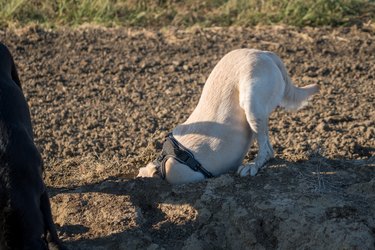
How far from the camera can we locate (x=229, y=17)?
11.1 meters

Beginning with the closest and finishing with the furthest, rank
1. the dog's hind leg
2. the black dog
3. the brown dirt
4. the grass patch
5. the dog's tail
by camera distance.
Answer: the black dog
the brown dirt
the dog's hind leg
the dog's tail
the grass patch

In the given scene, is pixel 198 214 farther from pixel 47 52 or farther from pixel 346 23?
pixel 346 23

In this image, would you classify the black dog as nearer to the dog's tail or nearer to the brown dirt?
the brown dirt

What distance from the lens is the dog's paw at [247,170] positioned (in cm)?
607

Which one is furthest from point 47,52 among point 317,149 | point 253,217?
point 253,217

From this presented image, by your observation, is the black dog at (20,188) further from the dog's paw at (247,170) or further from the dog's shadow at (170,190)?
the dog's paw at (247,170)

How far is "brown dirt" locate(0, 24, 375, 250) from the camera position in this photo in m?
5.68

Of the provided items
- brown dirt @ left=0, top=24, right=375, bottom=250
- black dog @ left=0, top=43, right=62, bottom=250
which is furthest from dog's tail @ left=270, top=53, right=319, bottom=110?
black dog @ left=0, top=43, right=62, bottom=250

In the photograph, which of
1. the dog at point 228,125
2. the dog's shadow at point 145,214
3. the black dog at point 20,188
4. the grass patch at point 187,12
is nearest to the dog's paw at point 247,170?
the dog at point 228,125

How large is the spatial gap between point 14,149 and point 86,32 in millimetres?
5469

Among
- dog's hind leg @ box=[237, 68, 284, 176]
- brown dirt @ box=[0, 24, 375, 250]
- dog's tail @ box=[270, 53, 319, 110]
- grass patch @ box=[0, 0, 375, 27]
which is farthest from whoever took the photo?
grass patch @ box=[0, 0, 375, 27]

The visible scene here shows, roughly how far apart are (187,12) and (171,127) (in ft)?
12.5

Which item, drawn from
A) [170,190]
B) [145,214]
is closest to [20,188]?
[145,214]

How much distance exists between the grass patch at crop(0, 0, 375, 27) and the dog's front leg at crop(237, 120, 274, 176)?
4.69 metres
